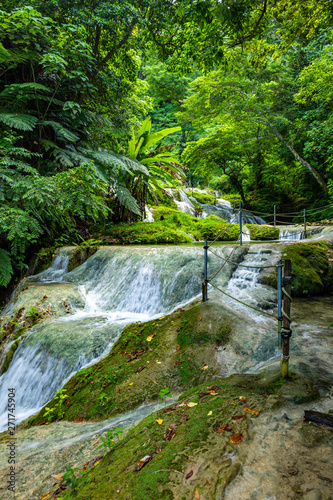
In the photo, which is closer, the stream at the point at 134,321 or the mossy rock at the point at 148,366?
the stream at the point at 134,321

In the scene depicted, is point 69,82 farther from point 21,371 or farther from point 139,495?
point 139,495

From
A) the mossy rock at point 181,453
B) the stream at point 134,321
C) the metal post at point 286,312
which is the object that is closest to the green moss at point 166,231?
the stream at point 134,321

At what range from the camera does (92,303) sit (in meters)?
5.68

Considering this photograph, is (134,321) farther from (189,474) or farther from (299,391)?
(189,474)

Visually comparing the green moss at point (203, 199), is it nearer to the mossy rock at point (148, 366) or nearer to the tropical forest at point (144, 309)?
the tropical forest at point (144, 309)

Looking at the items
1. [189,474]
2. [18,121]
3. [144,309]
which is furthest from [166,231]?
[189,474]

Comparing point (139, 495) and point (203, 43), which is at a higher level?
point (203, 43)

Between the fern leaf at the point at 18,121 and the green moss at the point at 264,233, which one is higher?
the fern leaf at the point at 18,121

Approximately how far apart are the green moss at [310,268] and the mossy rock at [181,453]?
3334 mm

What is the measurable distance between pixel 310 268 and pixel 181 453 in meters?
4.68

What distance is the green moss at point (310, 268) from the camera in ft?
16.3

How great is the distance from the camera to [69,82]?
Result: 6.55 metres

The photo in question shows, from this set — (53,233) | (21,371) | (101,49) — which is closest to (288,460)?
(21,371)

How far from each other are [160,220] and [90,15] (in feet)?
20.3
